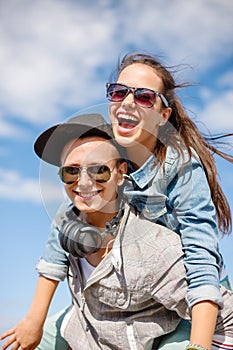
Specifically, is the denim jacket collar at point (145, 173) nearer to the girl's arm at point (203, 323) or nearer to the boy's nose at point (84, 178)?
the boy's nose at point (84, 178)

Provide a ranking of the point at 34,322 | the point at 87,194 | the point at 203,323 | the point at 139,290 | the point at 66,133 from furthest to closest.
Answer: the point at 34,322 → the point at 66,133 → the point at 87,194 → the point at 139,290 → the point at 203,323

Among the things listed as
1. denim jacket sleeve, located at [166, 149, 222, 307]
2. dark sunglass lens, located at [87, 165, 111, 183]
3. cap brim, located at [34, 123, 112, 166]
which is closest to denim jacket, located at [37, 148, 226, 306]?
denim jacket sleeve, located at [166, 149, 222, 307]

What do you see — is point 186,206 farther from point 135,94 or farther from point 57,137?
point 57,137

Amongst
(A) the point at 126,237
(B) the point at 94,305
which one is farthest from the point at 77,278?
(A) the point at 126,237

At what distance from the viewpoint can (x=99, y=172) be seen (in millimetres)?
3682

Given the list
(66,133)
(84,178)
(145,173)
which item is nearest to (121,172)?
(145,173)

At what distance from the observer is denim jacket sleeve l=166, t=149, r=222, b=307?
11.3ft

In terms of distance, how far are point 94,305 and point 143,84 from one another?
5.07 ft

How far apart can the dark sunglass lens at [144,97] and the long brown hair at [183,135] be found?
0.20m

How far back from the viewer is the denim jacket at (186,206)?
11.5ft

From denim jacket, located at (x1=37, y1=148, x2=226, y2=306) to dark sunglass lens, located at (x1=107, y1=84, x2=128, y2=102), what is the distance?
473mm

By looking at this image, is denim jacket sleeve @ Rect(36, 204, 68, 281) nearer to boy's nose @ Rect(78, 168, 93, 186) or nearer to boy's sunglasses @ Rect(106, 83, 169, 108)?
boy's nose @ Rect(78, 168, 93, 186)

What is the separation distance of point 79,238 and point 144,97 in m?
1.06

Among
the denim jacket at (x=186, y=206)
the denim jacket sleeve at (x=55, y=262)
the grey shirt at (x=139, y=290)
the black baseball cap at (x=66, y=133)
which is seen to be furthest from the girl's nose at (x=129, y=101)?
the denim jacket sleeve at (x=55, y=262)
